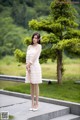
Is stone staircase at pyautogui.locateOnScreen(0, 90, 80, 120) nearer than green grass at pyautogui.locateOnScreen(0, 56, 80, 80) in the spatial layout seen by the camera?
Yes

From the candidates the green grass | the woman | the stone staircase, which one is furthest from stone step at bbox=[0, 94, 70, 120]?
the green grass

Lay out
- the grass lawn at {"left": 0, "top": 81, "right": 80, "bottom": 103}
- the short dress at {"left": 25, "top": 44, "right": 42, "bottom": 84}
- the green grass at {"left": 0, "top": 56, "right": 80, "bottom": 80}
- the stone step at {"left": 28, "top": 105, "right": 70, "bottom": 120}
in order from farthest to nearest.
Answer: the green grass at {"left": 0, "top": 56, "right": 80, "bottom": 80}, the grass lawn at {"left": 0, "top": 81, "right": 80, "bottom": 103}, the short dress at {"left": 25, "top": 44, "right": 42, "bottom": 84}, the stone step at {"left": 28, "top": 105, "right": 70, "bottom": 120}

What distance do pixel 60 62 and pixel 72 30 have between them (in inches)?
27.3

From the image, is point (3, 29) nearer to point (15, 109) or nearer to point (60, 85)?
point (60, 85)

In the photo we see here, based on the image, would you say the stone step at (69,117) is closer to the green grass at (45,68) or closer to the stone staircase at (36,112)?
the stone staircase at (36,112)

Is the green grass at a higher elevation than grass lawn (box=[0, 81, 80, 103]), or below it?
higher

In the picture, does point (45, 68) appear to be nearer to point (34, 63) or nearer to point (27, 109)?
point (27, 109)

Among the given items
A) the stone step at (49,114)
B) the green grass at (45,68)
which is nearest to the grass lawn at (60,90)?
the stone step at (49,114)

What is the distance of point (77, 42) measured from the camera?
626 centimetres

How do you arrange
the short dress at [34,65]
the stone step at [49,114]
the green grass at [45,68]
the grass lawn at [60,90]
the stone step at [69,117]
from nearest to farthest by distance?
1. the stone step at [49,114]
2. the short dress at [34,65]
3. the stone step at [69,117]
4. the grass lawn at [60,90]
5. the green grass at [45,68]

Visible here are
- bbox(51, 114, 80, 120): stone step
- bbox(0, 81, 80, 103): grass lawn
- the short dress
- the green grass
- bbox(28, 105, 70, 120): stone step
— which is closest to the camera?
bbox(28, 105, 70, 120): stone step

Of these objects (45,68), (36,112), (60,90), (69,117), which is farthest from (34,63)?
(45,68)

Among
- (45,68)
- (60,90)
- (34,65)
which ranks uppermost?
(34,65)

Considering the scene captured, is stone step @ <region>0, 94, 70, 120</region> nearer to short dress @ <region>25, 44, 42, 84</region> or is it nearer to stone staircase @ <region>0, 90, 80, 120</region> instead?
stone staircase @ <region>0, 90, 80, 120</region>
